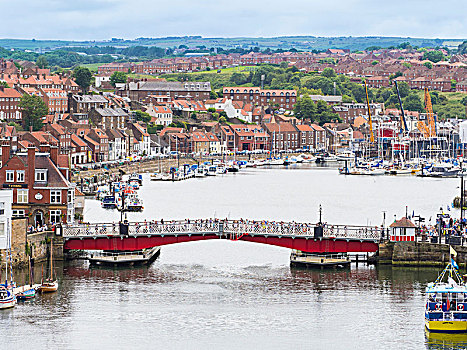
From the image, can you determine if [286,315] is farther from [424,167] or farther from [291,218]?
[424,167]

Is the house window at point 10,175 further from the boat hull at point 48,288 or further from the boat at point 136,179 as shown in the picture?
the boat at point 136,179

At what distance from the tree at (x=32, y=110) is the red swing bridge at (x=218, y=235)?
70.7m

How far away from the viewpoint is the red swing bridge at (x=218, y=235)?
4978 centimetres

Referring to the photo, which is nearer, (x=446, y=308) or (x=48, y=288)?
(x=446, y=308)

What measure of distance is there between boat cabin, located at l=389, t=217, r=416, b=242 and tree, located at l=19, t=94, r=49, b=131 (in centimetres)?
7472

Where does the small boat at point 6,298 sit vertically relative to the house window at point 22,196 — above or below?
below

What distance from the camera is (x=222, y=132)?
5846 inches

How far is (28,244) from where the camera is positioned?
48.2m

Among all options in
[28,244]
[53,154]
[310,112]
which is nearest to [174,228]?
[28,244]

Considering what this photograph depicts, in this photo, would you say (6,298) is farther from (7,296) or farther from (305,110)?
(305,110)

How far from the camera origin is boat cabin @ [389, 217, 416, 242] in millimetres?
49125

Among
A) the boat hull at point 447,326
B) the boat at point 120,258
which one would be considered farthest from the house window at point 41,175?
the boat hull at point 447,326

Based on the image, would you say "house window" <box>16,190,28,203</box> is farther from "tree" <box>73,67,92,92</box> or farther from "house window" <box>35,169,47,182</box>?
"tree" <box>73,67,92,92</box>

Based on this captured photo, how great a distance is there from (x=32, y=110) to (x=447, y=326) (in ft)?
290
